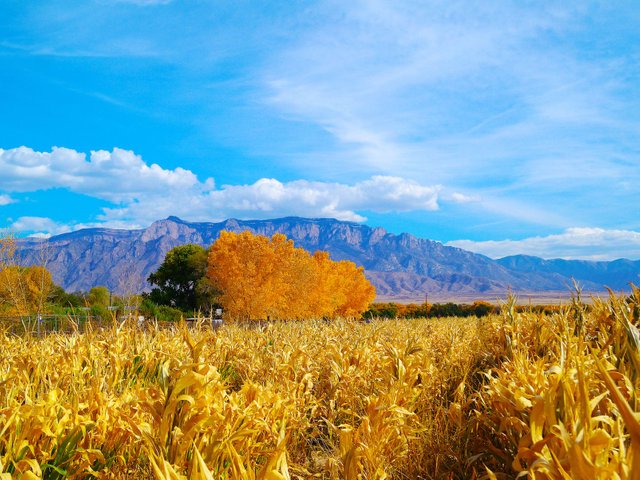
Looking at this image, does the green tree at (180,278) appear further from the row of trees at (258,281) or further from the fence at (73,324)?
the fence at (73,324)

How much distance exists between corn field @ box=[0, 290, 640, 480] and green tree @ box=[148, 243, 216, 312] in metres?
36.8

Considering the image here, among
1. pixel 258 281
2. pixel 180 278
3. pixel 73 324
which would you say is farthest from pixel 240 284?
pixel 73 324

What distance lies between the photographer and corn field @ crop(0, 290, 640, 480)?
183 centimetres

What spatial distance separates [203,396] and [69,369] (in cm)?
249

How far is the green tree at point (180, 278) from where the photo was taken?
138 feet

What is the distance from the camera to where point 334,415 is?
4.30 m

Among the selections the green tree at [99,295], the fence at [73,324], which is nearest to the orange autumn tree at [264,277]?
the green tree at [99,295]

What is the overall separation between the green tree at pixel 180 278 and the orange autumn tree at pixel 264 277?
730 cm

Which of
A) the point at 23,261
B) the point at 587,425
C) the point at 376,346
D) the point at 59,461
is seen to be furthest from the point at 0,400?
the point at 23,261

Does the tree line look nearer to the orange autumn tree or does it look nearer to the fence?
the orange autumn tree

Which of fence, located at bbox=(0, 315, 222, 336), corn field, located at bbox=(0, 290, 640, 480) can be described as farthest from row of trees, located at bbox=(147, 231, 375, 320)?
corn field, located at bbox=(0, 290, 640, 480)

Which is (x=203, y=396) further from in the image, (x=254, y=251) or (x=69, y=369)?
(x=254, y=251)

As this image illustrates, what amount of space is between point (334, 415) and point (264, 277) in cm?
2929

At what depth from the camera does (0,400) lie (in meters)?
3.19
